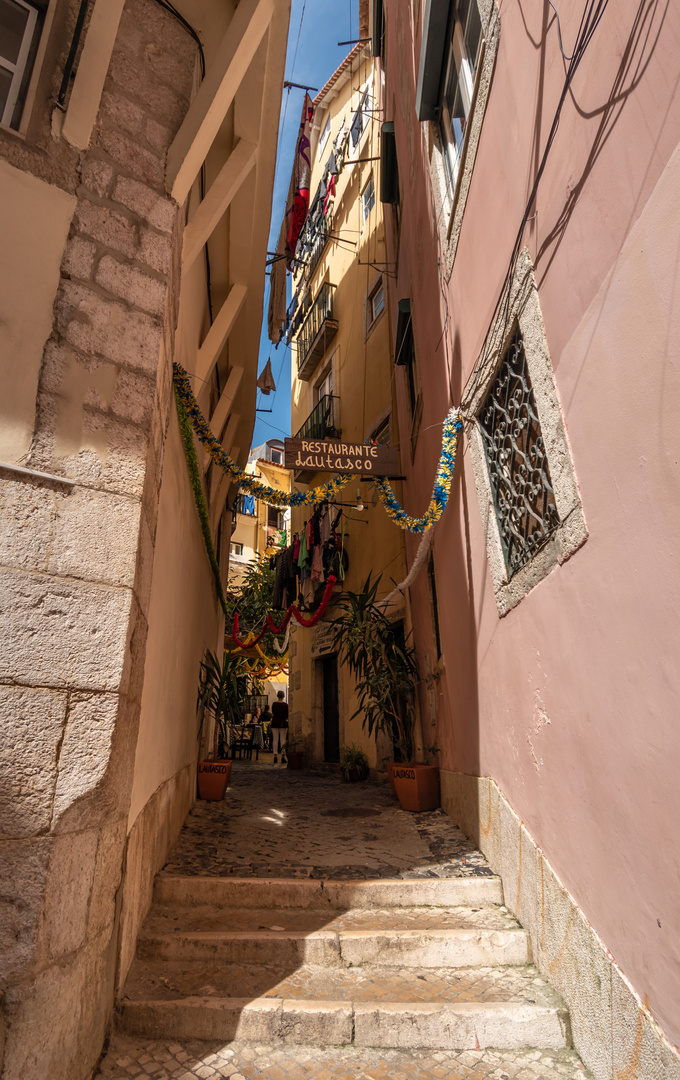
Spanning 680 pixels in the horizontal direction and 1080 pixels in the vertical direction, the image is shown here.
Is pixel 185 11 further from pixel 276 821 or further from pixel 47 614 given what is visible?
pixel 276 821

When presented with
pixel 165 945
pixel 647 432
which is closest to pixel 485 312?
pixel 647 432

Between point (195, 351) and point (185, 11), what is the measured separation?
215 cm

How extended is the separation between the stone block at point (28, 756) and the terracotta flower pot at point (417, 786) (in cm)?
404

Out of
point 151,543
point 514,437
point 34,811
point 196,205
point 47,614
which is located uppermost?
point 196,205

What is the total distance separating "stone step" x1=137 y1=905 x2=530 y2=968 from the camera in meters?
3.07

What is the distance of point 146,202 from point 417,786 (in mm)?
4991

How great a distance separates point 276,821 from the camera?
5.49 metres

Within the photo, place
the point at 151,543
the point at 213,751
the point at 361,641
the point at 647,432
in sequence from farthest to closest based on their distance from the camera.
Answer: the point at 213,751 → the point at 361,641 → the point at 151,543 → the point at 647,432

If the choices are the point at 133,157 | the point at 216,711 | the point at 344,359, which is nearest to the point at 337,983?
the point at 216,711

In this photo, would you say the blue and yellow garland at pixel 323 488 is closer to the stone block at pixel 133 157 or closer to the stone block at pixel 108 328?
the stone block at pixel 108 328

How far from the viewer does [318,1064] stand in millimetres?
2486

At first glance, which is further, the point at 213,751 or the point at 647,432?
the point at 213,751

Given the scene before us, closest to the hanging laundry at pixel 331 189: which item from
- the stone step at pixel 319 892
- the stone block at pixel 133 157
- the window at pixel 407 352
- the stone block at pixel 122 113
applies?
the window at pixel 407 352

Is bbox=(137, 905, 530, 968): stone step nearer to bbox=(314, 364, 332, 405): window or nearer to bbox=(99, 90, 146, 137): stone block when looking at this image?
bbox=(99, 90, 146, 137): stone block
